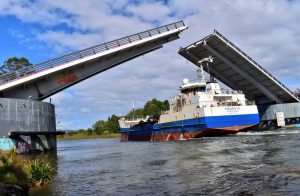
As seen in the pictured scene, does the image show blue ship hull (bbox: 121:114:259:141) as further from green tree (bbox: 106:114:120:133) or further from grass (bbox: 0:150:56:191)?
green tree (bbox: 106:114:120:133)

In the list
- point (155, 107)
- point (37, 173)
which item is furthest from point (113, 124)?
point (37, 173)

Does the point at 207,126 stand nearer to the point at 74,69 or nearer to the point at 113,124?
the point at 74,69

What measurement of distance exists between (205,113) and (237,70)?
9199mm

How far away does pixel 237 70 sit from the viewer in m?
46.2

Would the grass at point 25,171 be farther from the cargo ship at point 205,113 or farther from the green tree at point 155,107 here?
the green tree at point 155,107

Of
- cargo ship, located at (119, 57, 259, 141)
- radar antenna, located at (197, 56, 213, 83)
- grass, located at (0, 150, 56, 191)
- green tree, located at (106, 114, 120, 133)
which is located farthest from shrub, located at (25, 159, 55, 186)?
green tree, located at (106, 114, 120, 133)

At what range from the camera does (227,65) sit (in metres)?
46.2

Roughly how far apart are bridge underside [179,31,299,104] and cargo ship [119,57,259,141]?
1535 mm

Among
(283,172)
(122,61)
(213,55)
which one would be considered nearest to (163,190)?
(283,172)

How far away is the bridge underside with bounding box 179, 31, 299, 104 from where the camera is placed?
A: 139ft

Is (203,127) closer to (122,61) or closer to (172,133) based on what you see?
(172,133)

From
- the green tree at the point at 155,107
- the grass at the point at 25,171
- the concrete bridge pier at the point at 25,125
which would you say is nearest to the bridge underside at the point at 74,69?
the concrete bridge pier at the point at 25,125

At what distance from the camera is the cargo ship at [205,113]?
4059 centimetres

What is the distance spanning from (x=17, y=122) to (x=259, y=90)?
32.7 m
